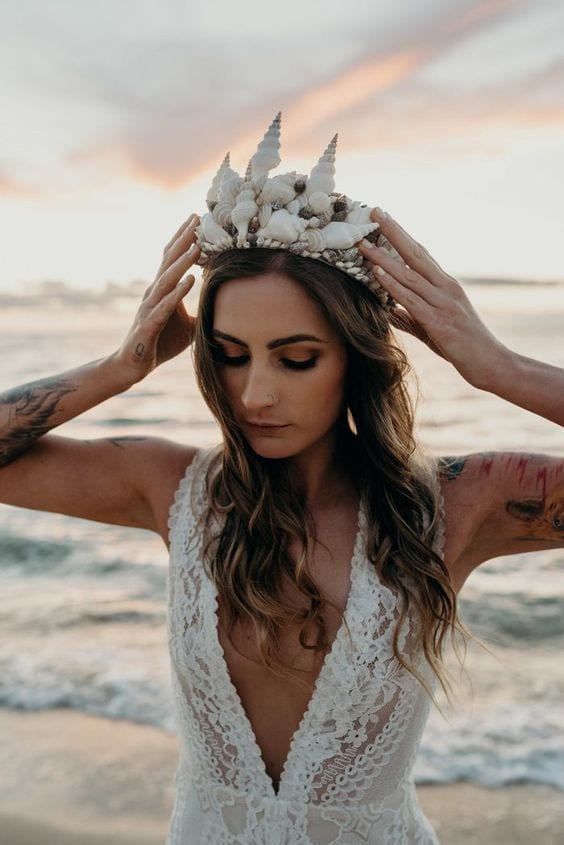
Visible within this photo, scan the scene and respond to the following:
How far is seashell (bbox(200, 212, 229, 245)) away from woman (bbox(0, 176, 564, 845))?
39 mm

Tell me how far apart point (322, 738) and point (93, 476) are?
3.21 ft

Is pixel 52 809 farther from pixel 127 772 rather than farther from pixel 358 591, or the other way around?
pixel 358 591

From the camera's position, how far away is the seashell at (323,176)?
6.68 ft

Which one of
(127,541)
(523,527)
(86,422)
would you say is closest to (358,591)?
(523,527)

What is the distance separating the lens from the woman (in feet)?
6.56

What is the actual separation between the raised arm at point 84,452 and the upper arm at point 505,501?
812mm

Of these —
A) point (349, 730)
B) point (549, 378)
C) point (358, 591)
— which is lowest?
point (349, 730)

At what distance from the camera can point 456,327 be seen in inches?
78.4

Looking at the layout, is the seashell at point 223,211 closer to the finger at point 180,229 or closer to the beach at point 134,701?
the finger at point 180,229

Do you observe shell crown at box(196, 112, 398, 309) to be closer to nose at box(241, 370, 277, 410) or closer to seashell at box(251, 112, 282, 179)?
seashell at box(251, 112, 282, 179)

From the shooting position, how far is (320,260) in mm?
2031

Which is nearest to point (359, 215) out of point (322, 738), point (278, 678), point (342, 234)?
point (342, 234)

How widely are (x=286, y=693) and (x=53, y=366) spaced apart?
20.6 m

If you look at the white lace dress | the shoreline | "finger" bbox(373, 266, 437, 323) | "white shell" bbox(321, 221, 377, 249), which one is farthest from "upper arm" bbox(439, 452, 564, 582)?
the shoreline
